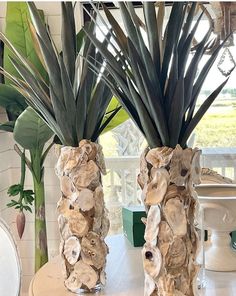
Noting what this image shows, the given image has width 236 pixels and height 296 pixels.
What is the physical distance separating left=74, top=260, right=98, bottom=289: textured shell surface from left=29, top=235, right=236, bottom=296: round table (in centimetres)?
4

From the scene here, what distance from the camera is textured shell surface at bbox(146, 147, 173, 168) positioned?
1002 millimetres

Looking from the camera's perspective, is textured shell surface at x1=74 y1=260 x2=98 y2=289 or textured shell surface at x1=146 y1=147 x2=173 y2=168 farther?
textured shell surface at x1=74 y1=260 x2=98 y2=289

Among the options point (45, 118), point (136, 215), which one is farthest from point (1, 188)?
point (45, 118)

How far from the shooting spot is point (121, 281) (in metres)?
1.26

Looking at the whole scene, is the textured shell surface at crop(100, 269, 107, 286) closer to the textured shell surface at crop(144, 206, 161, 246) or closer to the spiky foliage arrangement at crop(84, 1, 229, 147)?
the textured shell surface at crop(144, 206, 161, 246)

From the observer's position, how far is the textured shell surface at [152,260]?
3.28 feet

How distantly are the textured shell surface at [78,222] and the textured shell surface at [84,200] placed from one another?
20 millimetres

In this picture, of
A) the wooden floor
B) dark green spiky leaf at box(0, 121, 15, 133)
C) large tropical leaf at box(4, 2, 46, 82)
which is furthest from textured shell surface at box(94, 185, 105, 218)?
large tropical leaf at box(4, 2, 46, 82)

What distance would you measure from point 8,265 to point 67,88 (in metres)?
0.63

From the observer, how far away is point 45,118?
1225mm

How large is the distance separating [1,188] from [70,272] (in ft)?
5.84

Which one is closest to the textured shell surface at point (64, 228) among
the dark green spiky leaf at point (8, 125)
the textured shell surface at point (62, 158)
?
the textured shell surface at point (62, 158)

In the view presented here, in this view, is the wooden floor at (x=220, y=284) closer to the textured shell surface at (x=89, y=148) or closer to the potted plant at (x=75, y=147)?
the potted plant at (x=75, y=147)

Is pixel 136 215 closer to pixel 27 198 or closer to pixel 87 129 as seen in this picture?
pixel 87 129
